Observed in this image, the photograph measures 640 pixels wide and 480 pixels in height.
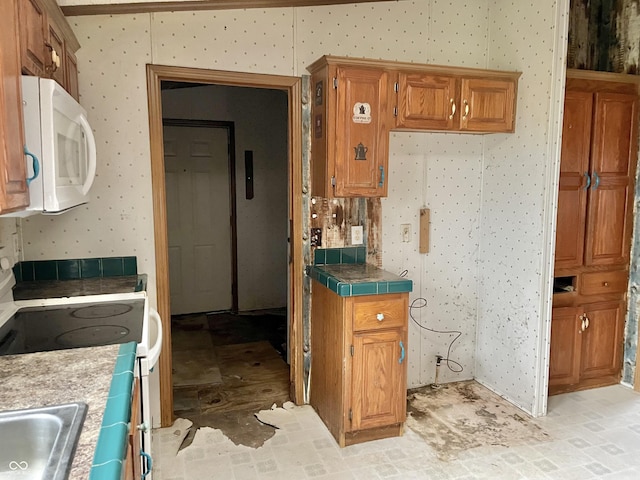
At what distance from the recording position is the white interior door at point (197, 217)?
501 centimetres

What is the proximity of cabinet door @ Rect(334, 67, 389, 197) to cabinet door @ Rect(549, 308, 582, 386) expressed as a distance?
62.8 inches

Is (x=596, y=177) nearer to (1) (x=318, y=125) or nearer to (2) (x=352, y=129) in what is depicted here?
(2) (x=352, y=129)

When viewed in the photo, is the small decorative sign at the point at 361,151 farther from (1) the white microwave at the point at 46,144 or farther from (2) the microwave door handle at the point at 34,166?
(2) the microwave door handle at the point at 34,166

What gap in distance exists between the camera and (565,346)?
331 centimetres

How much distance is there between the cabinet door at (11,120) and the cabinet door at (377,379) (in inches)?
70.2

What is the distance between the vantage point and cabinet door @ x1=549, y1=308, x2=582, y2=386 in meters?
3.27

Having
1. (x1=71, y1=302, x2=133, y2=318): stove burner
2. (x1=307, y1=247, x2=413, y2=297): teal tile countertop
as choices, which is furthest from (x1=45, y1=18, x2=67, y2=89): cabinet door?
(x1=307, y1=247, x2=413, y2=297): teal tile countertop

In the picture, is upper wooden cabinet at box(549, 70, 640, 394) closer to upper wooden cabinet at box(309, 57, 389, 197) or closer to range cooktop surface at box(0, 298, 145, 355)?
upper wooden cabinet at box(309, 57, 389, 197)

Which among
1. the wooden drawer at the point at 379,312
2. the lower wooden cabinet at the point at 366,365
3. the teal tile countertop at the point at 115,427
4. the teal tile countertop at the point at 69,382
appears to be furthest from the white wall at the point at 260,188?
the teal tile countertop at the point at 115,427

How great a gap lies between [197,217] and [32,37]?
357 centimetres

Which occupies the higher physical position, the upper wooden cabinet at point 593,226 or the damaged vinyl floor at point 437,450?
the upper wooden cabinet at point 593,226

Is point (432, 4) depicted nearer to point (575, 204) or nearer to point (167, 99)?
point (575, 204)

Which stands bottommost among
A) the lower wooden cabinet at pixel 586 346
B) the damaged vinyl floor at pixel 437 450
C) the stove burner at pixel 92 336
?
the damaged vinyl floor at pixel 437 450

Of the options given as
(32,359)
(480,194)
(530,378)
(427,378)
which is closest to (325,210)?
(480,194)
